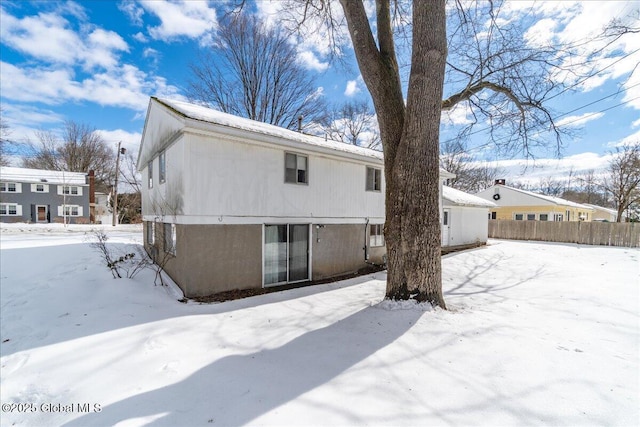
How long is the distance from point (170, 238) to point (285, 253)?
316 centimetres

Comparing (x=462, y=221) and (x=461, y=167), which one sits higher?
(x=461, y=167)

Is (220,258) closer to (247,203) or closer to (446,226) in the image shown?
(247,203)

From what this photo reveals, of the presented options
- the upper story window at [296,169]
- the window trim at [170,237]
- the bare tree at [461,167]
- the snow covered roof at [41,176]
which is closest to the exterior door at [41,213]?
the snow covered roof at [41,176]

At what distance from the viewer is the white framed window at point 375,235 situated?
10.7 meters

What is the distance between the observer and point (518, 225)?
69.1 feet

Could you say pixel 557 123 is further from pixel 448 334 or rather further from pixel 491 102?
pixel 448 334

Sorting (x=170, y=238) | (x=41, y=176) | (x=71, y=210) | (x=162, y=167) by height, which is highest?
(x=41, y=176)

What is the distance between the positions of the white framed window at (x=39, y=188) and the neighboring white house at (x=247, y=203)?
29.9 m

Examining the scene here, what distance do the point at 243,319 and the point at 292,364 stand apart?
202 centimetres

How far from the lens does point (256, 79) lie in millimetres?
20656

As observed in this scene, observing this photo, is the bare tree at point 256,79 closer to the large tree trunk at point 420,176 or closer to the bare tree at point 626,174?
the large tree trunk at point 420,176

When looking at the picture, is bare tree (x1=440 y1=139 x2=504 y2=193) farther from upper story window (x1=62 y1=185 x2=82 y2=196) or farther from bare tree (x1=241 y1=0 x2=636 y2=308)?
upper story window (x1=62 y1=185 x2=82 y2=196)

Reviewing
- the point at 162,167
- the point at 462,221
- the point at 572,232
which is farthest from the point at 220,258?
the point at 572,232

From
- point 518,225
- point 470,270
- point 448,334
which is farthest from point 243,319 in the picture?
point 518,225
